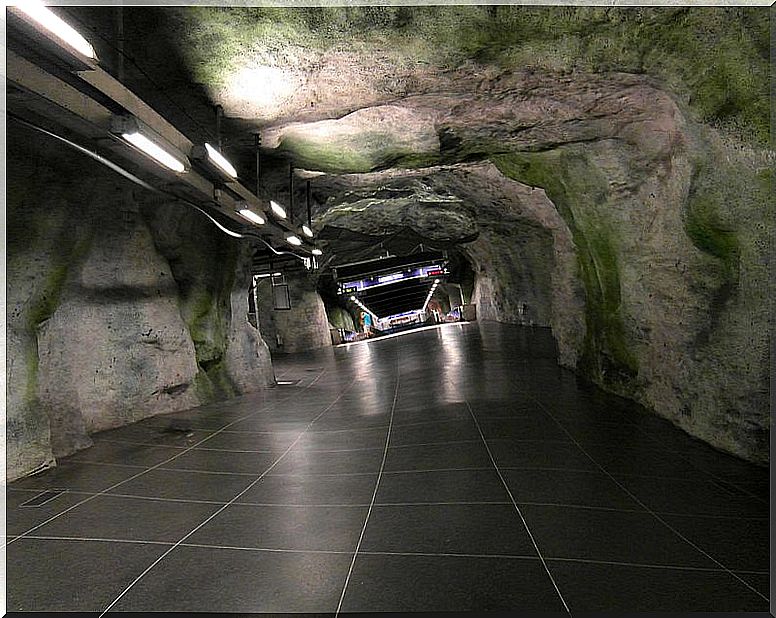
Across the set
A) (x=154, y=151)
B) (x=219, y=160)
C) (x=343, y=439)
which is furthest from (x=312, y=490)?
(x=219, y=160)

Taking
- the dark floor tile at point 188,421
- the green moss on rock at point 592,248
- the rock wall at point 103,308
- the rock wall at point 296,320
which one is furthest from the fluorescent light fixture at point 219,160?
the rock wall at point 296,320

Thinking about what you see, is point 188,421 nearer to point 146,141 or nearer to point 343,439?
point 343,439

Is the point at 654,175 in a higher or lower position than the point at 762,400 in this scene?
higher

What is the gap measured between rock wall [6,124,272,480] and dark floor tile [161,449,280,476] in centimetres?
142

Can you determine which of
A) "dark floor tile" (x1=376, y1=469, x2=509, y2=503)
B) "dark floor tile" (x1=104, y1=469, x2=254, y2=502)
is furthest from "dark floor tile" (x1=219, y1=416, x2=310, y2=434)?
"dark floor tile" (x1=376, y1=469, x2=509, y2=503)

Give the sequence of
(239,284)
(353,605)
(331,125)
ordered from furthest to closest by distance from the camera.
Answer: (239,284)
(331,125)
(353,605)

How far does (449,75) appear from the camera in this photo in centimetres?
603

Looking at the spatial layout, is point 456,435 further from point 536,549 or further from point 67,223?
point 67,223

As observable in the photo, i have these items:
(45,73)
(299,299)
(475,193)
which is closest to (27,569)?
(45,73)

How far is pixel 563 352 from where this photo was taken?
12.2 m

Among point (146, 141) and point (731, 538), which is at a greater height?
point (146, 141)

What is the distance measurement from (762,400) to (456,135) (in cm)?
545

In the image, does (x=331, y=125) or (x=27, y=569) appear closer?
(x=27, y=569)

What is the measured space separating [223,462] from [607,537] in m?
4.15
